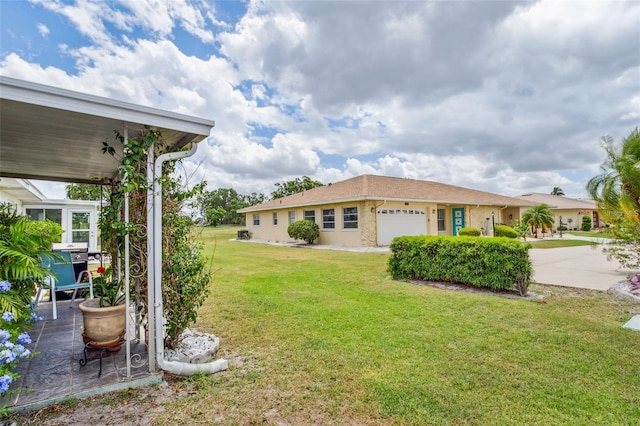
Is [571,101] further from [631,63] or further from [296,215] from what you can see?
[296,215]

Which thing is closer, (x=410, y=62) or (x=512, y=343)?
(x=512, y=343)

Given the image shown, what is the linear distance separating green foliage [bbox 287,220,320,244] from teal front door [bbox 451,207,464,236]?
9.84 m

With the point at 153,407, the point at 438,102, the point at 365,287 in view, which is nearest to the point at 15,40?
the point at 153,407

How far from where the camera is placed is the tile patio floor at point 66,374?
107 inches

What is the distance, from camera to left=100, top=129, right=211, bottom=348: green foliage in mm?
3119

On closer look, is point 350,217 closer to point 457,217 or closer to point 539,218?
point 457,217

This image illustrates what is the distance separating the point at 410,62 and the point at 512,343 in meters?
9.07

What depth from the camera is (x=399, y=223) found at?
18203mm

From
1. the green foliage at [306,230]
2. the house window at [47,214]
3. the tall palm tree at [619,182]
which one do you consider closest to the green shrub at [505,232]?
the tall palm tree at [619,182]

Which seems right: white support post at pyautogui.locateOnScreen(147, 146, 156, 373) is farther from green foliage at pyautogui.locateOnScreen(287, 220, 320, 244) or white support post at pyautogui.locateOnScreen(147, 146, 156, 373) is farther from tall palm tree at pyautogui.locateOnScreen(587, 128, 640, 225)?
green foliage at pyautogui.locateOnScreen(287, 220, 320, 244)

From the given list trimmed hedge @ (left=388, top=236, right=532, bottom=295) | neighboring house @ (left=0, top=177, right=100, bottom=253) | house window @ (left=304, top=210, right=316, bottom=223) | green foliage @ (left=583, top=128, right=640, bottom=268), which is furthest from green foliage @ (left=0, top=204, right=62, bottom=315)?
house window @ (left=304, top=210, right=316, bottom=223)

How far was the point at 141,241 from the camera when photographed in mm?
3314

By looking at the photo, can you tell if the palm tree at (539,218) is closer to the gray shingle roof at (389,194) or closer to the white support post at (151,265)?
the gray shingle roof at (389,194)

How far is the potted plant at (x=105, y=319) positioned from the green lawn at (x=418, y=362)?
3.54 feet
